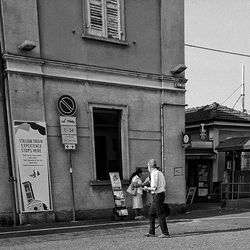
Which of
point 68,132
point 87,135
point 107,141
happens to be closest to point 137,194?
point 107,141

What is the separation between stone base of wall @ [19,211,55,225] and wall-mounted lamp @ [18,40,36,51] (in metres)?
4.21

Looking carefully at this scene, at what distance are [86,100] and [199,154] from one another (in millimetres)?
7467

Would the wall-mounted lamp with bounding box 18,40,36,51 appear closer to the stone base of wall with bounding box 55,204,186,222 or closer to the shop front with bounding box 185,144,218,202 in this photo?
the stone base of wall with bounding box 55,204,186,222

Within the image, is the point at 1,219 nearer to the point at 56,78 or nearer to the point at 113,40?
the point at 56,78

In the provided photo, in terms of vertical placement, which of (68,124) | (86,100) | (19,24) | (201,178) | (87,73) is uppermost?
(19,24)

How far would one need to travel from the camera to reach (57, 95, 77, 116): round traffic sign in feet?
31.9

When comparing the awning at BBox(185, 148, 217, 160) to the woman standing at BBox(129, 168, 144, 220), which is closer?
Answer: the woman standing at BBox(129, 168, 144, 220)

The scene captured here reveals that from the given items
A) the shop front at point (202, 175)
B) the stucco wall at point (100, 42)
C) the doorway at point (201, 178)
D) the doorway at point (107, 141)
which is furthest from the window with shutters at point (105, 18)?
the doorway at point (201, 178)

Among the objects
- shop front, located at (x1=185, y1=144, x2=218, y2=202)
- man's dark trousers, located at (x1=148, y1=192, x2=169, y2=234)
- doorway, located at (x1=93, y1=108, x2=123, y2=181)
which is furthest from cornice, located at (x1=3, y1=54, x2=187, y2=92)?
shop front, located at (x1=185, y1=144, x2=218, y2=202)

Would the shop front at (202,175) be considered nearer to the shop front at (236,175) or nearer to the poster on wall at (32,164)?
the shop front at (236,175)

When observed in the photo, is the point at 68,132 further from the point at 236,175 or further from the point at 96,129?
the point at 236,175

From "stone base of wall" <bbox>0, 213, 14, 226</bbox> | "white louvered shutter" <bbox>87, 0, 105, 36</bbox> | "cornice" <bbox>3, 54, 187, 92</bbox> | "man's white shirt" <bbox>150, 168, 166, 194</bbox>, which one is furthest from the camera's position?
"white louvered shutter" <bbox>87, 0, 105, 36</bbox>

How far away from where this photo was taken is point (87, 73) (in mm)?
10266

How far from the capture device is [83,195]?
10031mm
